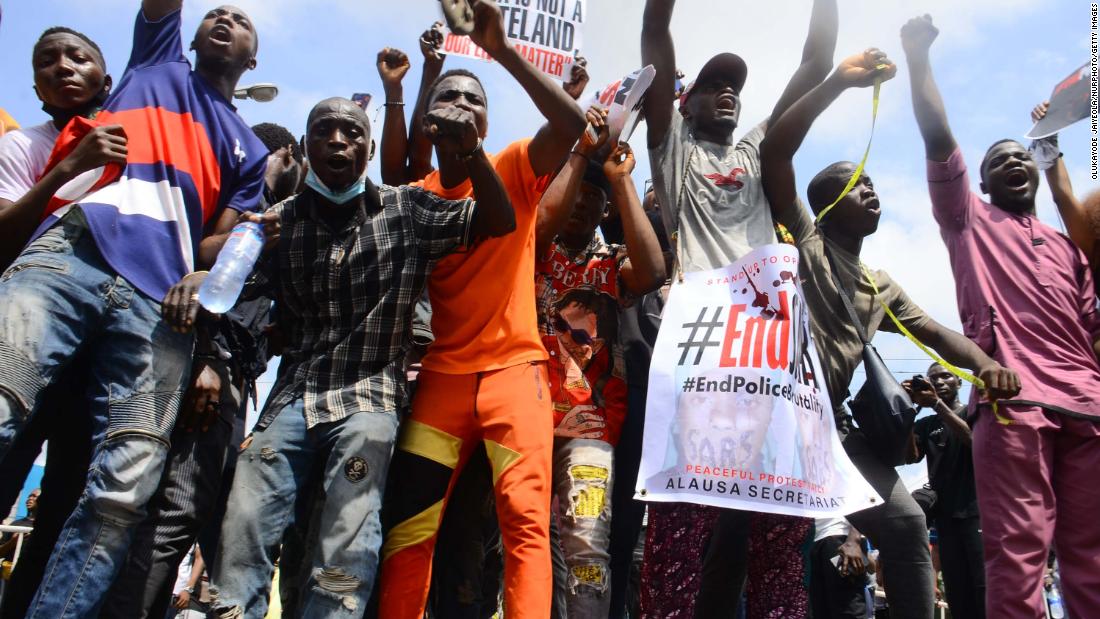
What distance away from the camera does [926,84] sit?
434cm

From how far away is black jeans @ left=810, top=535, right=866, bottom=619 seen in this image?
573 centimetres

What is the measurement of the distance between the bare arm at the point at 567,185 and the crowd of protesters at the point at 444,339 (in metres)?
0.01

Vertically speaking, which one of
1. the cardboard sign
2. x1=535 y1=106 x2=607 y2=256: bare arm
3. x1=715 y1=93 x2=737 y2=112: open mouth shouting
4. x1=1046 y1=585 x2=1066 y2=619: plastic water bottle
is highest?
the cardboard sign

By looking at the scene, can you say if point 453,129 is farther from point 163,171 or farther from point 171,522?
point 171,522

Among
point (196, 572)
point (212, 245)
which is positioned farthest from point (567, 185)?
point (196, 572)

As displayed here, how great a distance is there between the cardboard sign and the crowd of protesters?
430 mm

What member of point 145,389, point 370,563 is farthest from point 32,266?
point 370,563

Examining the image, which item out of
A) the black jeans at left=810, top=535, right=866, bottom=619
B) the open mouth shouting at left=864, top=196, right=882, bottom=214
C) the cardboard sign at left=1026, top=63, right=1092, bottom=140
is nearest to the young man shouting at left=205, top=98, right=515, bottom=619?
the open mouth shouting at left=864, top=196, right=882, bottom=214

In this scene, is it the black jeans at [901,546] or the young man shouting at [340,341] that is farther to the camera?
the black jeans at [901,546]

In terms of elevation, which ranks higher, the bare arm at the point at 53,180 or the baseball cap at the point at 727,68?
the baseball cap at the point at 727,68

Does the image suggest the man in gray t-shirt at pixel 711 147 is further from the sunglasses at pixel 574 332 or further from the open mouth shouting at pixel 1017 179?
the open mouth shouting at pixel 1017 179

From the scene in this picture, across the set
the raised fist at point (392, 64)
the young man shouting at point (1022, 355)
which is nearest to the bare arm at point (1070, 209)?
the young man shouting at point (1022, 355)

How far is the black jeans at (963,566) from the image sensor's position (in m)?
5.24

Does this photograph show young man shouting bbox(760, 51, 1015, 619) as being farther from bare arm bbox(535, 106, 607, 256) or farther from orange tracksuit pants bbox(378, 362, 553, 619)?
orange tracksuit pants bbox(378, 362, 553, 619)
